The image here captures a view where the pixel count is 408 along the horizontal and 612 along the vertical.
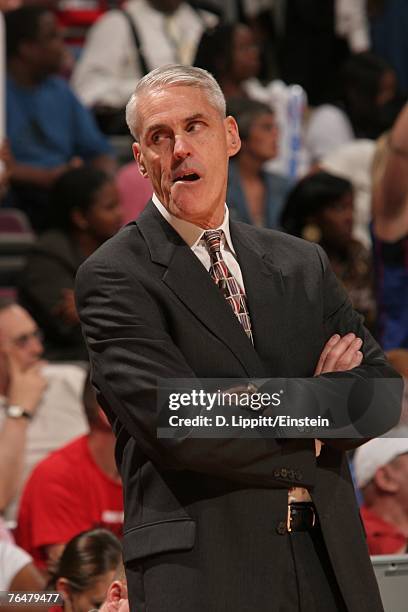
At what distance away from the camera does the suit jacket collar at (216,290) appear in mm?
1987

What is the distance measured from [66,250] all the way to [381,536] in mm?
2403

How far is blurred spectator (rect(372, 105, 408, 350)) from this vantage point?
364 centimetres

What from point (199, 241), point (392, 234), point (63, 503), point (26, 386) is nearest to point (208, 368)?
point (199, 241)

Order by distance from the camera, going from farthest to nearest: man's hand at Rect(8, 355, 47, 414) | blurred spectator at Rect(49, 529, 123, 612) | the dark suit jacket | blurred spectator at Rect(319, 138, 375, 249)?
blurred spectator at Rect(319, 138, 375, 249), man's hand at Rect(8, 355, 47, 414), blurred spectator at Rect(49, 529, 123, 612), the dark suit jacket

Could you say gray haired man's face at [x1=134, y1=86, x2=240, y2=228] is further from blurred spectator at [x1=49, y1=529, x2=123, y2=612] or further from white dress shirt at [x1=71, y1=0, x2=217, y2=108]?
white dress shirt at [x1=71, y1=0, x2=217, y2=108]

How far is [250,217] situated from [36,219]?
1.19 metres

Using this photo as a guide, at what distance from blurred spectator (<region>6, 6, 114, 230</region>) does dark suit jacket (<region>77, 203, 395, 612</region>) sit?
14.3ft

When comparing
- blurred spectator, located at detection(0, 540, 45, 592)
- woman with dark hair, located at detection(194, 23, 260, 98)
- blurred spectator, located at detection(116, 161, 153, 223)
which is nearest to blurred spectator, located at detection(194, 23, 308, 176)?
woman with dark hair, located at detection(194, 23, 260, 98)

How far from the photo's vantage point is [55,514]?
13.2 ft

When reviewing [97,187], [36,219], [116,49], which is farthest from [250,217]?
[116,49]

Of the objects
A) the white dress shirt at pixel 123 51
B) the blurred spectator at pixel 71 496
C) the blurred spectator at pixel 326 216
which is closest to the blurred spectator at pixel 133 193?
the blurred spectator at pixel 326 216

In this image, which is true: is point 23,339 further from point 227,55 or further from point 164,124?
point 227,55

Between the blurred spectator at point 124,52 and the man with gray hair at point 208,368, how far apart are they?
5.25 meters

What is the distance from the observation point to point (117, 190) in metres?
5.87
